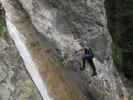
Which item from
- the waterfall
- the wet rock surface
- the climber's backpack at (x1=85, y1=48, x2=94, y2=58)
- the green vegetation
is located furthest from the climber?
the wet rock surface

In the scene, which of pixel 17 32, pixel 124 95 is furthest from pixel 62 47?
pixel 124 95

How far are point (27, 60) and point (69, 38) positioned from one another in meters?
1.61

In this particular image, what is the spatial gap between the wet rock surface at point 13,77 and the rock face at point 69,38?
38 centimetres

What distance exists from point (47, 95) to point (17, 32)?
2.07 metres

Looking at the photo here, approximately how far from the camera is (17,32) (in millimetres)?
9836

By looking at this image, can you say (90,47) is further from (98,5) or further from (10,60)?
(10,60)

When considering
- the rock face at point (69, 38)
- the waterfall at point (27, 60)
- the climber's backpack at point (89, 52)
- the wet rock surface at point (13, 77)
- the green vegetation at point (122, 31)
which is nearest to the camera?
the wet rock surface at point (13, 77)

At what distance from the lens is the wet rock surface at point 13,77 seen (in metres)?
8.43

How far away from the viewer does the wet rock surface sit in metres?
8.43

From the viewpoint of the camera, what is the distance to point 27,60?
30.5 feet

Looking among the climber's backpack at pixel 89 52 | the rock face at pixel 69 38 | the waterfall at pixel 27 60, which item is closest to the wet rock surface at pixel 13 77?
the waterfall at pixel 27 60

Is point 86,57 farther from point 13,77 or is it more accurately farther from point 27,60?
point 13,77

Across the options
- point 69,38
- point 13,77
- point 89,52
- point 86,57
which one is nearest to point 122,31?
point 89,52

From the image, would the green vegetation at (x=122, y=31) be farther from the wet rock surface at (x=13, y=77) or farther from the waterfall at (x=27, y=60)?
the wet rock surface at (x=13, y=77)
